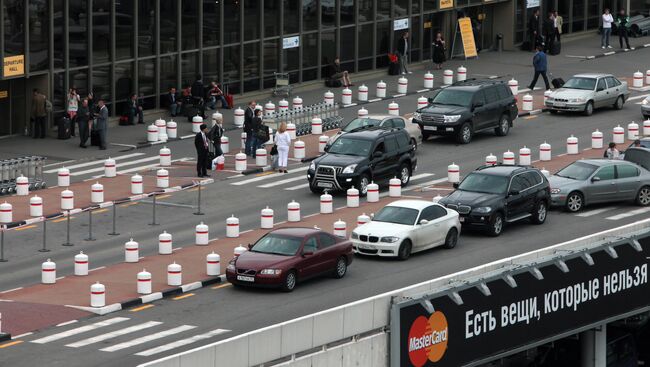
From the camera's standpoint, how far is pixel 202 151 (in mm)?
53156

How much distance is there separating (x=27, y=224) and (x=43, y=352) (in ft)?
42.5

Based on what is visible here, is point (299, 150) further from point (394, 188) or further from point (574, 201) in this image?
point (574, 201)

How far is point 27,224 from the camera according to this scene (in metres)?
46.9

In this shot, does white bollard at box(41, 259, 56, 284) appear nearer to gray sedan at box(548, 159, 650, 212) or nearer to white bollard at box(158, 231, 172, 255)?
white bollard at box(158, 231, 172, 255)

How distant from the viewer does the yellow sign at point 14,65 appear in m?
57.5

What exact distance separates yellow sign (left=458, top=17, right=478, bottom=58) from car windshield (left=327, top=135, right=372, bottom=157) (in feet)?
90.3

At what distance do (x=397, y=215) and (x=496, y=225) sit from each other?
346cm

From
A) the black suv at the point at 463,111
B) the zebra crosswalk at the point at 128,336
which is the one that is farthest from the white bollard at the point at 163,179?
the zebra crosswalk at the point at 128,336

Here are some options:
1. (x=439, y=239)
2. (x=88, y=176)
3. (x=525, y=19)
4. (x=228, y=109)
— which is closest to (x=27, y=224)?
(x=88, y=176)

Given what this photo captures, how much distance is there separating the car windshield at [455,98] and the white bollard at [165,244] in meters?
17.6

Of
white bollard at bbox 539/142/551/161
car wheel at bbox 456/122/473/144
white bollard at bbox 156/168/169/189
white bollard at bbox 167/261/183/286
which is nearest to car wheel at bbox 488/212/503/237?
white bollard at bbox 167/261/183/286

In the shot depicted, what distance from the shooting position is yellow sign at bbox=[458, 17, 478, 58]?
78.0 meters

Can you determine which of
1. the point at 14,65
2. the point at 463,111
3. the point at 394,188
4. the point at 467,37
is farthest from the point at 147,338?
the point at 467,37

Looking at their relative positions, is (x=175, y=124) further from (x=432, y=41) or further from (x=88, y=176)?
(x=432, y=41)
